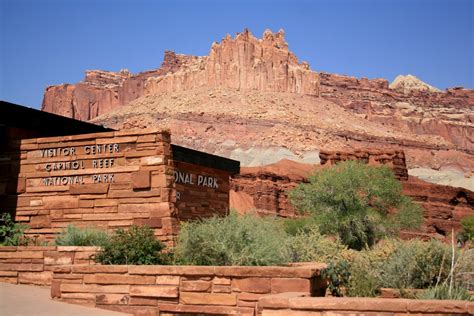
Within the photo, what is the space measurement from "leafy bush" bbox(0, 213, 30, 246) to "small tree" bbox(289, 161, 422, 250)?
2040 centimetres

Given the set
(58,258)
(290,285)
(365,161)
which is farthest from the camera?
(365,161)

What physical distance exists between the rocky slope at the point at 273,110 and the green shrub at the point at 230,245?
271 feet

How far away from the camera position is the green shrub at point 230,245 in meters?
10.2

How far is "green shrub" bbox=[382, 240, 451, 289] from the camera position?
11.4 metres

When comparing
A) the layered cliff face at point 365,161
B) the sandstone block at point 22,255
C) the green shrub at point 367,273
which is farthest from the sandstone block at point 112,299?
the layered cliff face at point 365,161

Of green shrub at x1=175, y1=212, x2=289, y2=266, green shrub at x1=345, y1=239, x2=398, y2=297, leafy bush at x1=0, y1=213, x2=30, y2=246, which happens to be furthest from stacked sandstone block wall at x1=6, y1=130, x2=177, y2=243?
green shrub at x1=345, y1=239, x2=398, y2=297

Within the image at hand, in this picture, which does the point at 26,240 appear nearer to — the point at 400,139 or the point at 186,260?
the point at 186,260

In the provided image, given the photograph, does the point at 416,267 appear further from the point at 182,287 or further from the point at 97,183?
the point at 97,183

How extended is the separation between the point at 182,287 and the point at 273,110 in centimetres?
11580

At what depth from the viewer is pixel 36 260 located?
1229 centimetres

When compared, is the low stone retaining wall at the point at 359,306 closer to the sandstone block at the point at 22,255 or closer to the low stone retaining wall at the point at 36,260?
the low stone retaining wall at the point at 36,260

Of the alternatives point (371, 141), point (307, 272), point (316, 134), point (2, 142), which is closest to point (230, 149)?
point (316, 134)

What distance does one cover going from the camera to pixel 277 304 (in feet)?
26.2

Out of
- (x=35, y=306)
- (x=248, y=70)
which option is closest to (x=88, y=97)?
(x=248, y=70)
